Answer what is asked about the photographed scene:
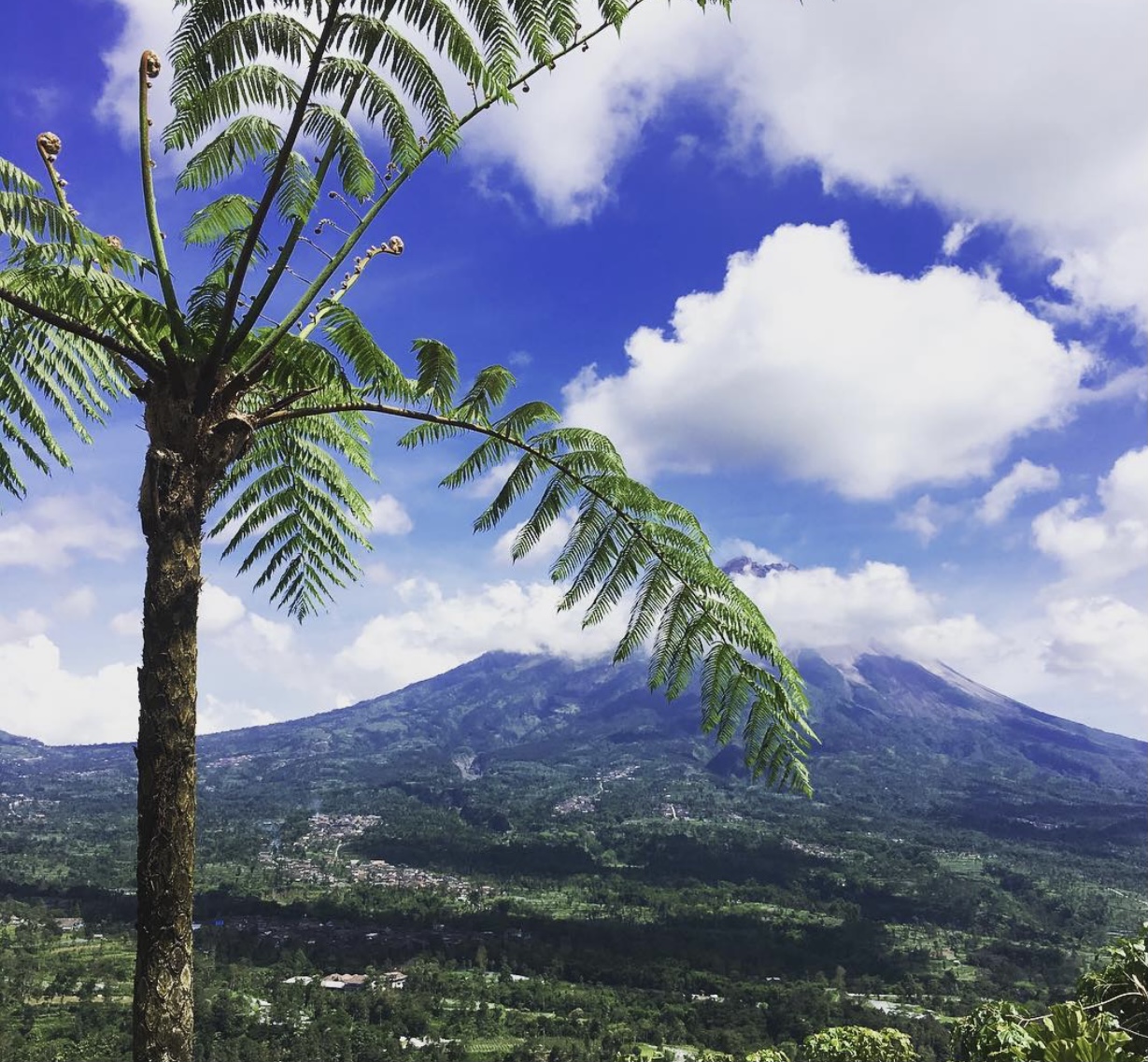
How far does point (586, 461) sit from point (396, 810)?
17371cm

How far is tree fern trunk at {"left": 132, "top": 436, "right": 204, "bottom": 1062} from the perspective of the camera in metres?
2.46

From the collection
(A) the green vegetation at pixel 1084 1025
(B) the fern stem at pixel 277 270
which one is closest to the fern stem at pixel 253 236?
(B) the fern stem at pixel 277 270

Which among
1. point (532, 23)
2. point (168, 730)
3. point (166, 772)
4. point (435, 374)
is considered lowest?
point (166, 772)

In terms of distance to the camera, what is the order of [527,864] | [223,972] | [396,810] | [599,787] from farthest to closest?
1. [599,787]
2. [396,810]
3. [527,864]
4. [223,972]

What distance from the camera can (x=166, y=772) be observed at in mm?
2543

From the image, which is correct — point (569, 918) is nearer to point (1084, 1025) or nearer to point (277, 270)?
point (1084, 1025)

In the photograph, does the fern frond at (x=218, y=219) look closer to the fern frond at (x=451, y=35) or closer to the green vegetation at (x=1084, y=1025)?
the fern frond at (x=451, y=35)

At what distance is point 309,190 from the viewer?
3.70m

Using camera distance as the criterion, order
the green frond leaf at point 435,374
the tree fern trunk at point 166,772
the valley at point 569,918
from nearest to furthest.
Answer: the tree fern trunk at point 166,772, the green frond leaf at point 435,374, the valley at point 569,918

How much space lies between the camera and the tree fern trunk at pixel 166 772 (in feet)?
8.07

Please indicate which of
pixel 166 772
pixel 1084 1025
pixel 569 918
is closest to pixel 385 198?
pixel 166 772

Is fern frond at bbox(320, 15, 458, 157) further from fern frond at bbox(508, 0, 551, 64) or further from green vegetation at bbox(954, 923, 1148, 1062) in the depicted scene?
green vegetation at bbox(954, 923, 1148, 1062)

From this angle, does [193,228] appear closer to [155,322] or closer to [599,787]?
[155,322]

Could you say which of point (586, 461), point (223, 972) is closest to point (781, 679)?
point (586, 461)
